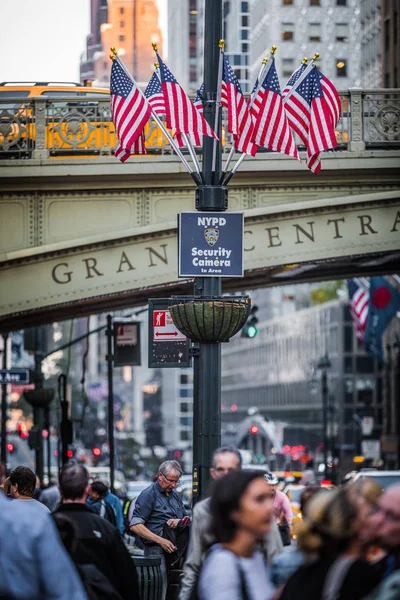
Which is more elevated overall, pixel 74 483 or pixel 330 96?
pixel 330 96

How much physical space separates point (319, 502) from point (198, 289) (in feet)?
25.8

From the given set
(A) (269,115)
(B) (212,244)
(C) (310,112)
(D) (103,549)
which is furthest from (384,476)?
(D) (103,549)

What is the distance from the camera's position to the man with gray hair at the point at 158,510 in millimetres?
15039

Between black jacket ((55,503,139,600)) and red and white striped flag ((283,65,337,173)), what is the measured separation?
329 inches

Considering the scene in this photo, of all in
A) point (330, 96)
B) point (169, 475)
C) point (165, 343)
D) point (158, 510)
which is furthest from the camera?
point (330, 96)

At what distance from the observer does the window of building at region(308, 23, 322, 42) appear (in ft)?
410

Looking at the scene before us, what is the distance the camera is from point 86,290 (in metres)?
23.8

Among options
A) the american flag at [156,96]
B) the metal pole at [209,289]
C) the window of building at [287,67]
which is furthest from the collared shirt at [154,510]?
the window of building at [287,67]

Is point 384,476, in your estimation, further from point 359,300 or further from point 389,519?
point 359,300

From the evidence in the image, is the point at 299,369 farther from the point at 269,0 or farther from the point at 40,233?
the point at 40,233

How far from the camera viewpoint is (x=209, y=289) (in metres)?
14.9

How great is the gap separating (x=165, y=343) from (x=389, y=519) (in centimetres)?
970

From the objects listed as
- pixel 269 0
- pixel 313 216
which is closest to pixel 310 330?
pixel 269 0

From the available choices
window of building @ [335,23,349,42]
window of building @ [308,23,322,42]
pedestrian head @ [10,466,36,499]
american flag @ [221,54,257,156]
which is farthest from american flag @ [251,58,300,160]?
→ window of building @ [335,23,349,42]
